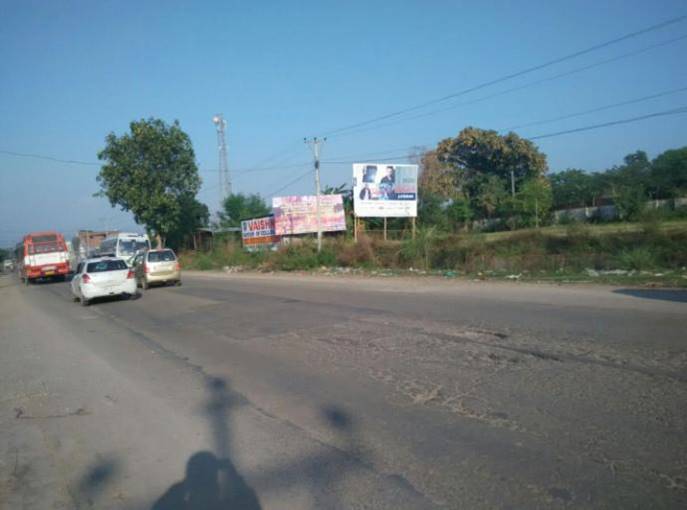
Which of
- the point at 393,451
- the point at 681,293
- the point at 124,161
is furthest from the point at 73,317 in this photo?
the point at 124,161

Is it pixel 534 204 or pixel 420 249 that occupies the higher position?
pixel 534 204

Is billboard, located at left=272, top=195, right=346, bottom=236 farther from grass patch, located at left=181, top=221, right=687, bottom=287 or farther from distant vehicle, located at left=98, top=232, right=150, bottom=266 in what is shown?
distant vehicle, located at left=98, top=232, right=150, bottom=266

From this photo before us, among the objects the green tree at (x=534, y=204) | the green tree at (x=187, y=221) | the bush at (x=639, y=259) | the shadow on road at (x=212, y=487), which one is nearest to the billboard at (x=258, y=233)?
the green tree at (x=187, y=221)

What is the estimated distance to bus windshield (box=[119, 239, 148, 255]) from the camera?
35784mm

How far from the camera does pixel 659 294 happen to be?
40.5ft

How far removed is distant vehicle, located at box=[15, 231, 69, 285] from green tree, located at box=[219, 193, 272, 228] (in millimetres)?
→ 15881

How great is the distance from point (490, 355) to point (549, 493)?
3629 millimetres

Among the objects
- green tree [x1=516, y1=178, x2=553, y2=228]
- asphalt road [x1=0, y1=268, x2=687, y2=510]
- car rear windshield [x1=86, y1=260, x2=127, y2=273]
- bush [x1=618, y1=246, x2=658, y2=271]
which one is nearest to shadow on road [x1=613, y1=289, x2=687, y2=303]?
asphalt road [x1=0, y1=268, x2=687, y2=510]

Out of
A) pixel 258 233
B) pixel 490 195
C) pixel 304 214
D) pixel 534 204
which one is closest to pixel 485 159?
pixel 490 195

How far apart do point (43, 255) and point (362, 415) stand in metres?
35.7

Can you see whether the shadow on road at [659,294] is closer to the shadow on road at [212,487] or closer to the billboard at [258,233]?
the shadow on road at [212,487]

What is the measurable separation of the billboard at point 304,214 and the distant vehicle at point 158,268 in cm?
1594

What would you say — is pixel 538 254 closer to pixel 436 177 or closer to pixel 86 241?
pixel 436 177

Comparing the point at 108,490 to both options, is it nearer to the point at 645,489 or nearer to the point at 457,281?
the point at 645,489
